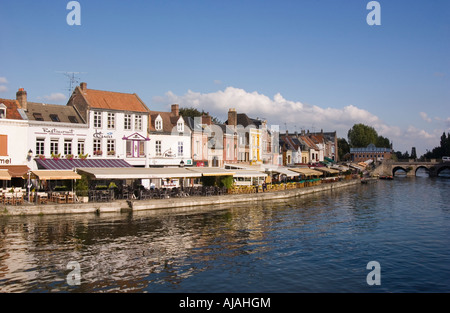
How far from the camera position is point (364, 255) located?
2158cm

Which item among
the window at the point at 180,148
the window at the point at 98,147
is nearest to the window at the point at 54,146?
the window at the point at 98,147

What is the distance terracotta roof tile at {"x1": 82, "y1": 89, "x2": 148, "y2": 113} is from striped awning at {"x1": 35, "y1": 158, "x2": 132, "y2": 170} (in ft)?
18.5

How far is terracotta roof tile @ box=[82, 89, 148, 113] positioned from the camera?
4291 cm

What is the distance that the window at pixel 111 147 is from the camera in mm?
42625

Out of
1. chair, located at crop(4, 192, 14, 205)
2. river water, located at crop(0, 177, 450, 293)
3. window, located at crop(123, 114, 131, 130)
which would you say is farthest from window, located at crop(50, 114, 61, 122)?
river water, located at crop(0, 177, 450, 293)

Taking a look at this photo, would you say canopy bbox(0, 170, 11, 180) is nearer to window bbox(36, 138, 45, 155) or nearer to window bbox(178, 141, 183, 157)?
window bbox(36, 138, 45, 155)

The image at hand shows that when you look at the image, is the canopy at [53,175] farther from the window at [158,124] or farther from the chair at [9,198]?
the window at [158,124]

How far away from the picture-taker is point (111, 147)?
141 feet

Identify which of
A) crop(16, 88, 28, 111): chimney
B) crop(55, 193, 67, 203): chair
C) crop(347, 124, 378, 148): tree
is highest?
crop(347, 124, 378, 148): tree

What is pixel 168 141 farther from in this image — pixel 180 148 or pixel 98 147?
pixel 98 147

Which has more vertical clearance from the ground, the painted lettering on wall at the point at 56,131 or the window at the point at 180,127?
the window at the point at 180,127

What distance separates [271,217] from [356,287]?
670 inches

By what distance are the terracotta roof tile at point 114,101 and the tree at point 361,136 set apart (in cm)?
13273
